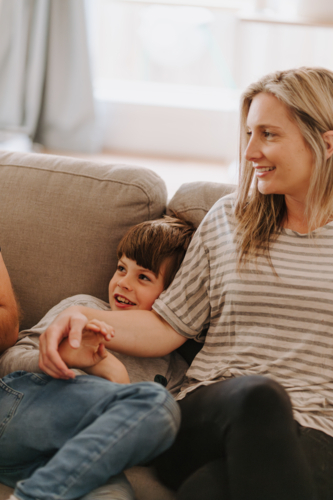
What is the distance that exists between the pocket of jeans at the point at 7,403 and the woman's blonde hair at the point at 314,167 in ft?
1.84

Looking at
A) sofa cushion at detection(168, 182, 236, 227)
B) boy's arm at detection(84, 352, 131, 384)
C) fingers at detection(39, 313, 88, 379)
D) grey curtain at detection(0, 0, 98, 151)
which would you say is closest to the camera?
fingers at detection(39, 313, 88, 379)

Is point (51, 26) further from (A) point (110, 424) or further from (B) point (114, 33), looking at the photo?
(A) point (110, 424)

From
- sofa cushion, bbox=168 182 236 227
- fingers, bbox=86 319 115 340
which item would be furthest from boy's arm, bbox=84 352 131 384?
sofa cushion, bbox=168 182 236 227

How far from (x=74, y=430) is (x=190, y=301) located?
16.6 inches

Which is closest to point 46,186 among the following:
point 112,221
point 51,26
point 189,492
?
point 112,221

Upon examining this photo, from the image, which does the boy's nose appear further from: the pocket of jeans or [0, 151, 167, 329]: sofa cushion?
the pocket of jeans

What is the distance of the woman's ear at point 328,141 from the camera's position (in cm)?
110

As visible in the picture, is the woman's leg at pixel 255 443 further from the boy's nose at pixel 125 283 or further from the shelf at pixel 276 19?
the shelf at pixel 276 19

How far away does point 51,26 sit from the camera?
138 inches

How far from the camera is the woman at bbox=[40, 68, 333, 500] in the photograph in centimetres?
89

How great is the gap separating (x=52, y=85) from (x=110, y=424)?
3193 millimetres

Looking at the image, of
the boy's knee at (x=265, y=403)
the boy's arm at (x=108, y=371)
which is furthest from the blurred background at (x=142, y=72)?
the boy's knee at (x=265, y=403)

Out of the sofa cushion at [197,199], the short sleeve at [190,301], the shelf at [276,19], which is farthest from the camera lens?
the shelf at [276,19]

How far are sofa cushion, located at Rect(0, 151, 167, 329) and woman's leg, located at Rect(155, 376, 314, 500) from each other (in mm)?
590
